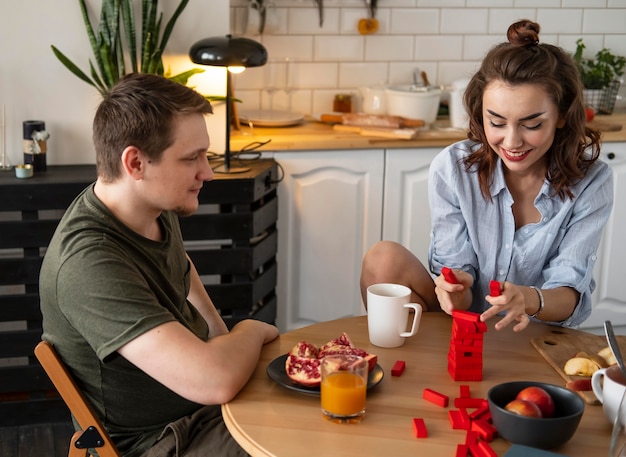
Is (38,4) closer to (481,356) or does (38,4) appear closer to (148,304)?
(148,304)

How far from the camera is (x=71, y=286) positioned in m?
1.62

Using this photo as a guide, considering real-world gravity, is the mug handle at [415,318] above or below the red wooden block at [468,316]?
below

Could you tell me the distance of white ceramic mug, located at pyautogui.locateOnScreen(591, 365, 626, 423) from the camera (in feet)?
4.95

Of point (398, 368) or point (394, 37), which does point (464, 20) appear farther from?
point (398, 368)

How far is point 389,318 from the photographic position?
5.97 ft

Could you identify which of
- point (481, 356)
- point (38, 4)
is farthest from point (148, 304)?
point (38, 4)

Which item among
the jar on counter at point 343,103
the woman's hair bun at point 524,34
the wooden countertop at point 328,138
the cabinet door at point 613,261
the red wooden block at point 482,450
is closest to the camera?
the red wooden block at point 482,450

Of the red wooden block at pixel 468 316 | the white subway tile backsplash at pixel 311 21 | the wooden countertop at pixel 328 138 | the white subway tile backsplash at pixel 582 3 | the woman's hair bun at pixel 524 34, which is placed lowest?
the red wooden block at pixel 468 316

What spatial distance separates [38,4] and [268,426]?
6.88 ft

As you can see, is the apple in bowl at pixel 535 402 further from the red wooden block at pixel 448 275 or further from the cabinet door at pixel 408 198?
the cabinet door at pixel 408 198

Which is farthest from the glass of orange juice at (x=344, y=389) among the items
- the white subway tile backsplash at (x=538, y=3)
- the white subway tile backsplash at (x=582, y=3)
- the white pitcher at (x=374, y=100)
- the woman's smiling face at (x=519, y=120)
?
the white subway tile backsplash at (x=582, y=3)

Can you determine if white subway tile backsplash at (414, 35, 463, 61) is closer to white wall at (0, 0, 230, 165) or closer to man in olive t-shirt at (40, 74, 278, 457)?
white wall at (0, 0, 230, 165)

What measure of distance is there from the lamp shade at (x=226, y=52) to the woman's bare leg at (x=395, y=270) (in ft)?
3.29

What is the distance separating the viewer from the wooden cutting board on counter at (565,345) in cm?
179
